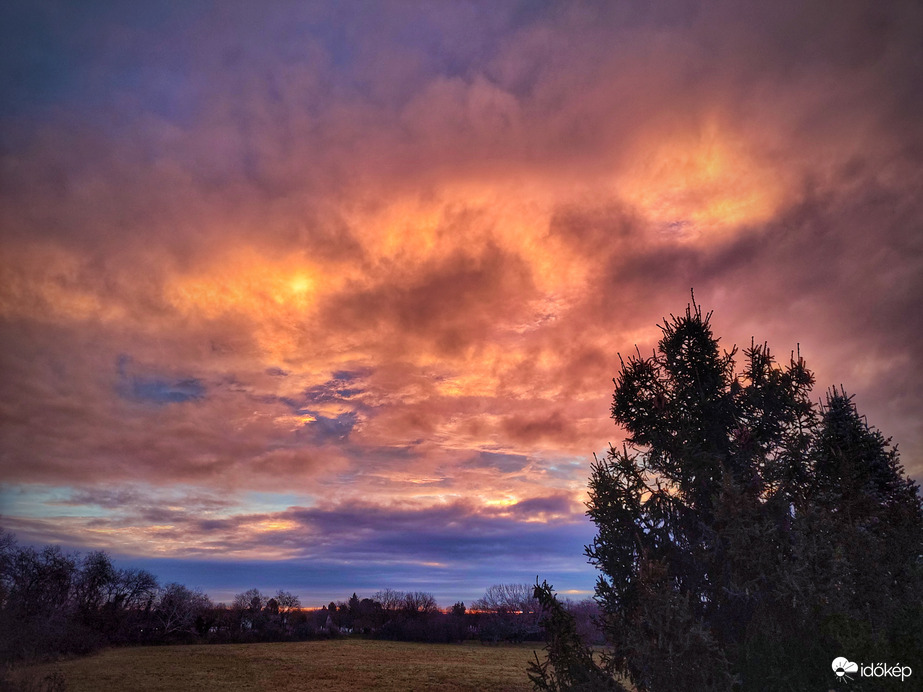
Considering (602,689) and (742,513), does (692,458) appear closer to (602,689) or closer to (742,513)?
(742,513)

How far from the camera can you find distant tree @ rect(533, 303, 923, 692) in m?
9.54

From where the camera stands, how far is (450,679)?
159 ft

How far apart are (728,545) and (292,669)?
2347 inches

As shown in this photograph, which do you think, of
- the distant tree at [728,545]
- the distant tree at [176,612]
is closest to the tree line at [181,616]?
the distant tree at [176,612]

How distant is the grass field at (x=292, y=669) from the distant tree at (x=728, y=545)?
126 feet

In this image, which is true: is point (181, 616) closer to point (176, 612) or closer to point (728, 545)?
point (176, 612)

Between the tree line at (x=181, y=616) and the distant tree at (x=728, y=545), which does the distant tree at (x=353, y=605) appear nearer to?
the tree line at (x=181, y=616)

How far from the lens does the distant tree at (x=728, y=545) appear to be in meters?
9.54

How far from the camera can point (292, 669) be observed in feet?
183

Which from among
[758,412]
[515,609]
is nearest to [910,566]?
[758,412]

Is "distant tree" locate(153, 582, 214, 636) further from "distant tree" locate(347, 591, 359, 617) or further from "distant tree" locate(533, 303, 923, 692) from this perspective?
"distant tree" locate(533, 303, 923, 692)

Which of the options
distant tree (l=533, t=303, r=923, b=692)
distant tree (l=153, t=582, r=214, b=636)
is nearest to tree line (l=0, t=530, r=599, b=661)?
distant tree (l=153, t=582, r=214, b=636)

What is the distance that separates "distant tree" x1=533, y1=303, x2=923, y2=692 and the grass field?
38.5 m

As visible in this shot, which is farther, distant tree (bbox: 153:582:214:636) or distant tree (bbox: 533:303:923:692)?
distant tree (bbox: 153:582:214:636)
